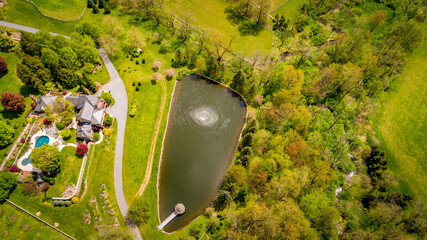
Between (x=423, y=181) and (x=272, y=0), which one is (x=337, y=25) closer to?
(x=272, y=0)

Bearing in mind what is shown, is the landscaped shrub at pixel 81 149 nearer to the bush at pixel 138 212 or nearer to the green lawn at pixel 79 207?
the green lawn at pixel 79 207

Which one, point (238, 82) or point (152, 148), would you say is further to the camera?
point (238, 82)

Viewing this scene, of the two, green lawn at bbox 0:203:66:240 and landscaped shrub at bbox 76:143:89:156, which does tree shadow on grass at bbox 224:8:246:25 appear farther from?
green lawn at bbox 0:203:66:240

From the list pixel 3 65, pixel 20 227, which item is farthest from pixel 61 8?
pixel 20 227

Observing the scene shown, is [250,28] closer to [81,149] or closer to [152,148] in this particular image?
[152,148]

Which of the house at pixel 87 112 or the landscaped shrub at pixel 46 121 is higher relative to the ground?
the house at pixel 87 112

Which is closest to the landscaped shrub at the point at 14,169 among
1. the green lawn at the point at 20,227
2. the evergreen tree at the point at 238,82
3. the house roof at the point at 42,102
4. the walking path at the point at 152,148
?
the green lawn at the point at 20,227
